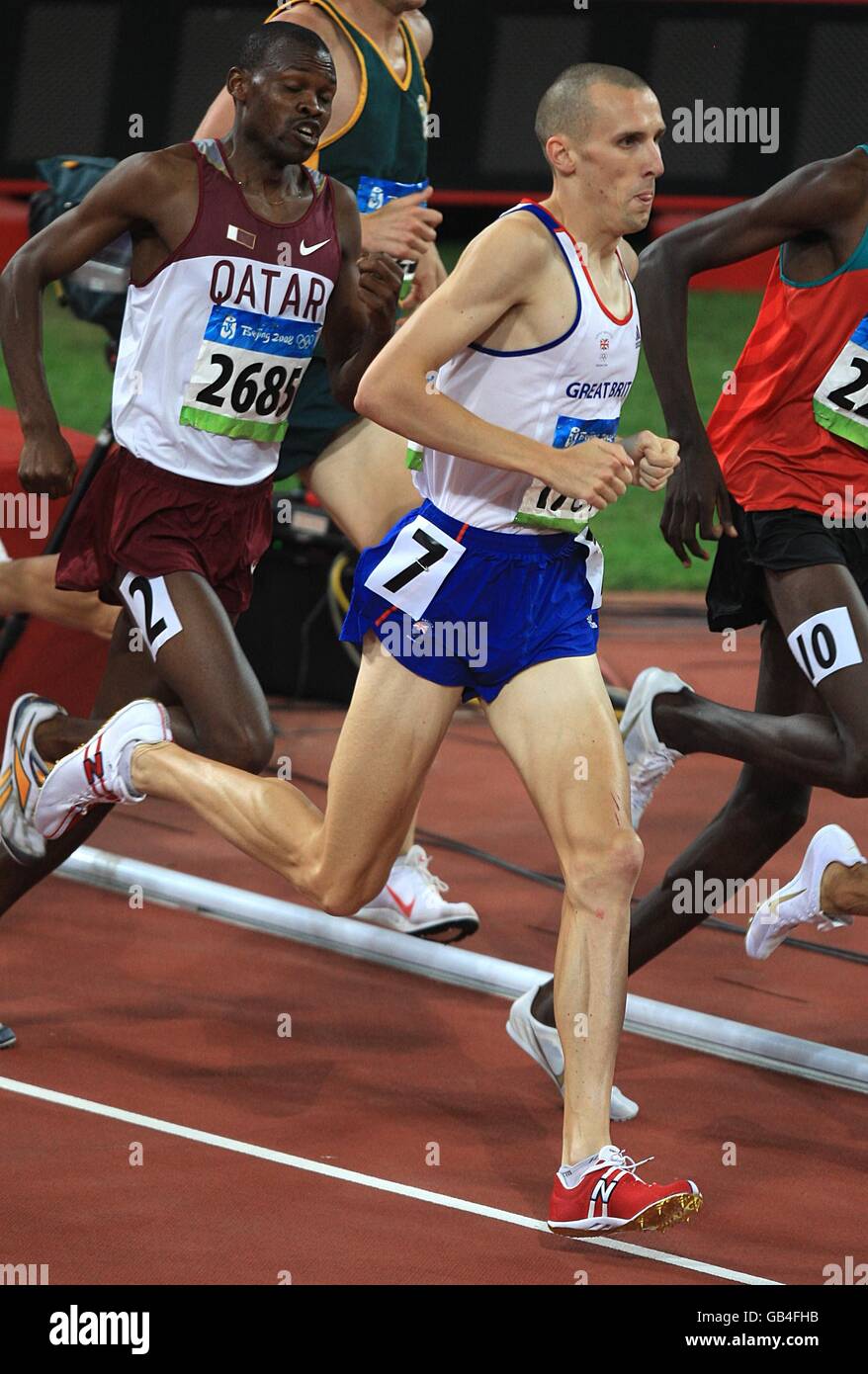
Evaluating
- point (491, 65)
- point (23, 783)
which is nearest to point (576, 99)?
point (23, 783)

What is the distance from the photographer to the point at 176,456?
16.2 ft

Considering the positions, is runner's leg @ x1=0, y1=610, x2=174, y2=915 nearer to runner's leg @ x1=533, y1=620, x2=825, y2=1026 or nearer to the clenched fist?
runner's leg @ x1=533, y1=620, x2=825, y2=1026

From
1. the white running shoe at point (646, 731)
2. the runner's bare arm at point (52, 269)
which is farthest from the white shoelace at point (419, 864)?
the runner's bare arm at point (52, 269)

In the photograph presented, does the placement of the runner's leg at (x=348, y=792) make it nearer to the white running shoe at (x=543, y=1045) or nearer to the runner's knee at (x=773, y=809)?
the white running shoe at (x=543, y=1045)

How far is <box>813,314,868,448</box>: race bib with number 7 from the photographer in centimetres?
474

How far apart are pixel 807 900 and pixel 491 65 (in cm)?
1206

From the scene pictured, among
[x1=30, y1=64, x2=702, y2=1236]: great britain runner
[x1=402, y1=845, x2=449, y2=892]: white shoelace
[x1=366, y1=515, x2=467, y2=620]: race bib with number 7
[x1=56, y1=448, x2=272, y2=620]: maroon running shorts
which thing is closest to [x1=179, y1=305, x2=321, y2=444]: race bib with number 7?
[x1=56, y1=448, x2=272, y2=620]: maroon running shorts

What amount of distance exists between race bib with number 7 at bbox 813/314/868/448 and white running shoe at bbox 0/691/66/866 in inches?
79.7

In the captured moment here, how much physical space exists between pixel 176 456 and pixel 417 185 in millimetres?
1486

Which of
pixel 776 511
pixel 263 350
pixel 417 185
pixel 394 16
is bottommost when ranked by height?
pixel 776 511

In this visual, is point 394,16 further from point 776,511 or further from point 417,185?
point 776,511

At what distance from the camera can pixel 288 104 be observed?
480 centimetres

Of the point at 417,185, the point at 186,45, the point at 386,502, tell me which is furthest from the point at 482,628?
the point at 186,45

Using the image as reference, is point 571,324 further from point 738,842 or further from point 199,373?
point 738,842
